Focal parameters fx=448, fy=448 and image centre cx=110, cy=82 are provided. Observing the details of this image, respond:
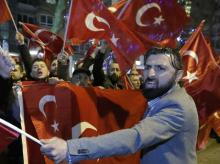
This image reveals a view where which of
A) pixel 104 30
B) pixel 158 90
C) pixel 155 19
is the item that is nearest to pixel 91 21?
pixel 104 30

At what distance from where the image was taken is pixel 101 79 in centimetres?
698

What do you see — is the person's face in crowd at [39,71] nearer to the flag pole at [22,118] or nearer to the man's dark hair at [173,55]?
the flag pole at [22,118]

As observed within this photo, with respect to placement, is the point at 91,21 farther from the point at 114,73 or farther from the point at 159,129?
the point at 159,129

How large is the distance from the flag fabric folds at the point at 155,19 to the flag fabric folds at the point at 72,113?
2134 millimetres

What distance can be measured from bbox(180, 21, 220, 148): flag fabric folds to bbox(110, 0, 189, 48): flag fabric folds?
1.33 ft

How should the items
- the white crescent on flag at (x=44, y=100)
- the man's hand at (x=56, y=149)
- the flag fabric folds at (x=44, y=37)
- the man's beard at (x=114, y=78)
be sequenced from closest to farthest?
the man's hand at (x=56, y=149) < the white crescent on flag at (x=44, y=100) < the man's beard at (x=114, y=78) < the flag fabric folds at (x=44, y=37)

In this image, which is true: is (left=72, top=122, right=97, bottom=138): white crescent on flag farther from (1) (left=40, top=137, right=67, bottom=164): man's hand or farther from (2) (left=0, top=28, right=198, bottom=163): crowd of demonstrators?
(1) (left=40, top=137, right=67, bottom=164): man's hand

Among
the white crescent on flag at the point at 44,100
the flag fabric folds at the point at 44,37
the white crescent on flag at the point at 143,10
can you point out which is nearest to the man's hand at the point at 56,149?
the white crescent on flag at the point at 44,100

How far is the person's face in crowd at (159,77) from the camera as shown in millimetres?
2898

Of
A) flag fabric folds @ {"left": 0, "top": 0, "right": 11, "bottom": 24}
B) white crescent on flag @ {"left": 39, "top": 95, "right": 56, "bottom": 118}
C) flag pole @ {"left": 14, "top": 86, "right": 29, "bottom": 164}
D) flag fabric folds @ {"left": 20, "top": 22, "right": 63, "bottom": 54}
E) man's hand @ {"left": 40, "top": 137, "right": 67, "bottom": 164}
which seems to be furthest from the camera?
flag fabric folds @ {"left": 20, "top": 22, "right": 63, "bottom": 54}

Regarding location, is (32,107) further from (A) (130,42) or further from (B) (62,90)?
(A) (130,42)

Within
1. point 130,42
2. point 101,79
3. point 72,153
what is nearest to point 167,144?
point 72,153

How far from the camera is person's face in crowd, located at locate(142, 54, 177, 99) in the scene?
290 cm

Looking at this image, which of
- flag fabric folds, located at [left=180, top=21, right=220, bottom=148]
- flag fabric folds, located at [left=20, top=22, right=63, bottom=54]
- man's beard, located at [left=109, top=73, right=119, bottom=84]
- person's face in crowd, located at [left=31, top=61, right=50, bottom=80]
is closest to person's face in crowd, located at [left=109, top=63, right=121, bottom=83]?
man's beard, located at [left=109, top=73, right=119, bottom=84]
